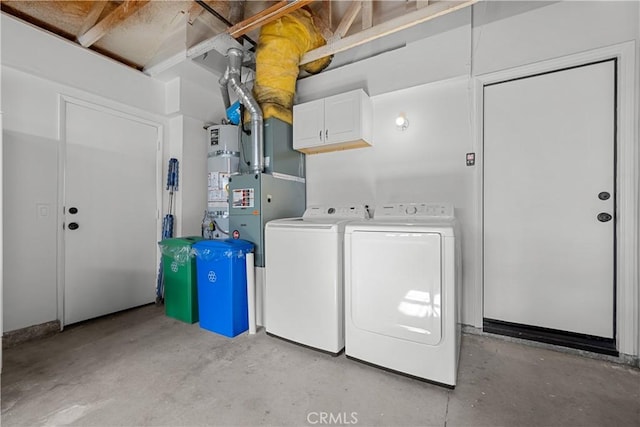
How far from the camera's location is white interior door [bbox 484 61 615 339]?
6.51 ft

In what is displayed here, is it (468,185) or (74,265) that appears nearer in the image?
(468,185)

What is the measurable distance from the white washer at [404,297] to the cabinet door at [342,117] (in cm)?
104

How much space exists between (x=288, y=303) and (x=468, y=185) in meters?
1.80

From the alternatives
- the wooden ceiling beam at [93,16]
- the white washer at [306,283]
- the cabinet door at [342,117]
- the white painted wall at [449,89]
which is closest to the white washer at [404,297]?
the white washer at [306,283]

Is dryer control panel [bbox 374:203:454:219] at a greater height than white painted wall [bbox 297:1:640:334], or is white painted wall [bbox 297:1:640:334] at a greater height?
white painted wall [bbox 297:1:640:334]

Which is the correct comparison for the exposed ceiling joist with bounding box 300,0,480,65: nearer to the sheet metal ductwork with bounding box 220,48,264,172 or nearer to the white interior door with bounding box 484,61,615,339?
the sheet metal ductwork with bounding box 220,48,264,172

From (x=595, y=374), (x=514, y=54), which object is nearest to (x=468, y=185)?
(x=514, y=54)

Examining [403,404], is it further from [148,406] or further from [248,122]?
[248,122]

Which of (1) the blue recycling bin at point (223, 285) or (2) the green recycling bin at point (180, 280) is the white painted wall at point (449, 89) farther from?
(2) the green recycling bin at point (180, 280)

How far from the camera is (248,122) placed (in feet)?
9.52

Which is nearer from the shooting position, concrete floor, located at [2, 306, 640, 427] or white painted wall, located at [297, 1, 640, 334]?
concrete floor, located at [2, 306, 640, 427]

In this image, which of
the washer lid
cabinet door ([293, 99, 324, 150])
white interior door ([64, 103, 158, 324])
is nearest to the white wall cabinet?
cabinet door ([293, 99, 324, 150])

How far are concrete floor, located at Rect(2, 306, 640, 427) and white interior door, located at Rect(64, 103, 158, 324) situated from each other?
60cm

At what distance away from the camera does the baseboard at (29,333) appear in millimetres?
2105
